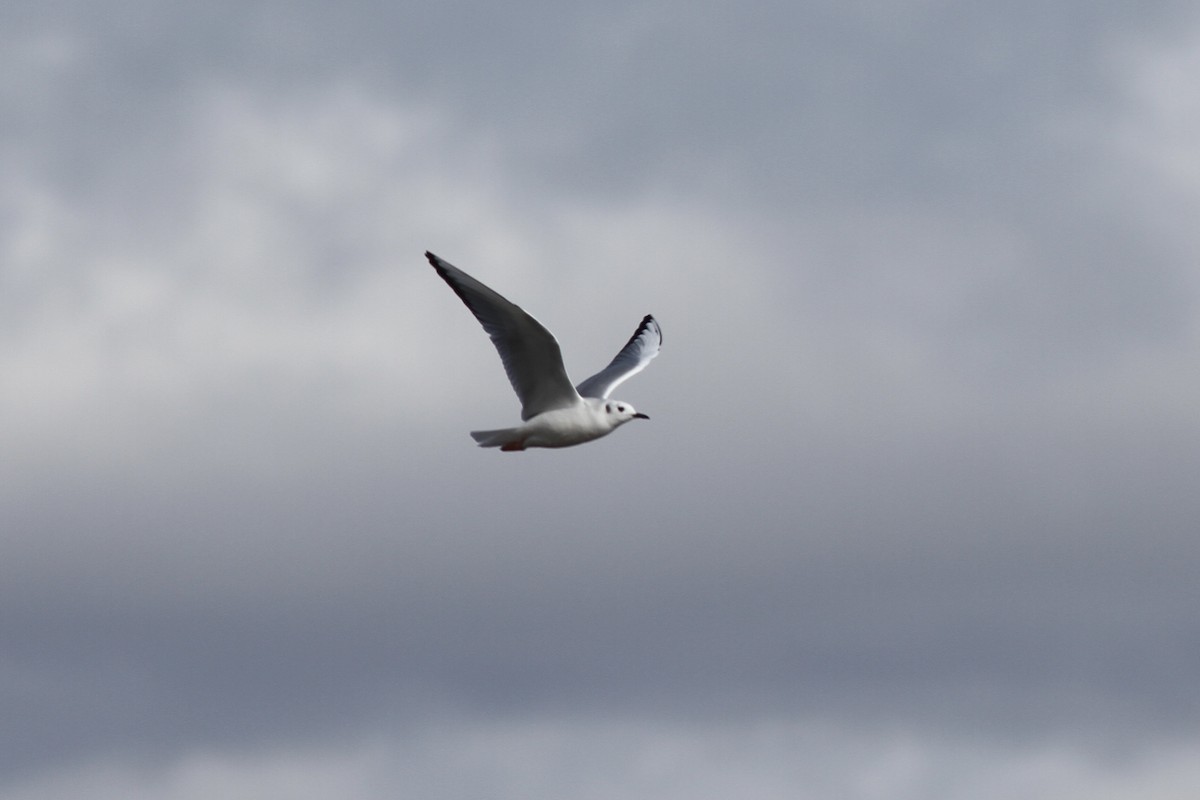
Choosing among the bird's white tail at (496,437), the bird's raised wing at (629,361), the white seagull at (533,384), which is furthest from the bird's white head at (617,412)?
the bird's raised wing at (629,361)

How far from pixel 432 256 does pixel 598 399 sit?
14.7 ft

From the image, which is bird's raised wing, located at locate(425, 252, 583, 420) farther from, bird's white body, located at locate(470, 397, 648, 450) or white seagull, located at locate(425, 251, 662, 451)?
bird's white body, located at locate(470, 397, 648, 450)

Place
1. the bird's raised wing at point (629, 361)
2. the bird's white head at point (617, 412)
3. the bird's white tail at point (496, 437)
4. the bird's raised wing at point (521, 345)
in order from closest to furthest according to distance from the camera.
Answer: the bird's raised wing at point (521, 345), the bird's white tail at point (496, 437), the bird's white head at point (617, 412), the bird's raised wing at point (629, 361)

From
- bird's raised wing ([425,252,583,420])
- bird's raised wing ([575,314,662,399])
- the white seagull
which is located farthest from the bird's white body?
bird's raised wing ([575,314,662,399])

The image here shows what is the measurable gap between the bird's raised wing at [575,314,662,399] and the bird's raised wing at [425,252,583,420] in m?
3.60

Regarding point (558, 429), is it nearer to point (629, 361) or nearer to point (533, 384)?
point (533, 384)

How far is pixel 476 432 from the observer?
30.8 m

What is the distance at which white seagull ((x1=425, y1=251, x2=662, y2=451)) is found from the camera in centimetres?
2875

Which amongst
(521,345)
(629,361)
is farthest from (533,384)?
(629,361)

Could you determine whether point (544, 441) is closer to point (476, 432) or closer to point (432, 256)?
point (476, 432)

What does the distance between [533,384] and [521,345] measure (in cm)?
95

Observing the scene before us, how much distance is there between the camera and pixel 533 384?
3047cm

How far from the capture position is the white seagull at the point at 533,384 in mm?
28750

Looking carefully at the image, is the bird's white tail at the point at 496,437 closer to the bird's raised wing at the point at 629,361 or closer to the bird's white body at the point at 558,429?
the bird's white body at the point at 558,429
